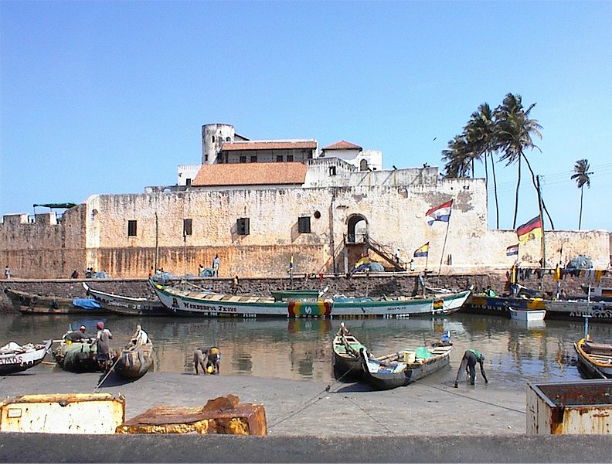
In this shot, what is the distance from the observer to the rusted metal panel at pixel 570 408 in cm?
415

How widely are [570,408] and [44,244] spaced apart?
127ft

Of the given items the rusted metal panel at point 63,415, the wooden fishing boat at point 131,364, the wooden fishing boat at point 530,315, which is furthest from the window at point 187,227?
the rusted metal panel at point 63,415

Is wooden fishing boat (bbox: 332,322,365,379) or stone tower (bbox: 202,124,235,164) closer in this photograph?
wooden fishing boat (bbox: 332,322,365,379)

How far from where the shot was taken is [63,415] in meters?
4.90

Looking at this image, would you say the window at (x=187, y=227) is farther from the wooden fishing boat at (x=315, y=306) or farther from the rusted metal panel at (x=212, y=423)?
the rusted metal panel at (x=212, y=423)

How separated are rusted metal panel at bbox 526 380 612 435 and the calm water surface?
10.1 metres

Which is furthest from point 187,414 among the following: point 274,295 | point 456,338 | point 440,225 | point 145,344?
point 440,225

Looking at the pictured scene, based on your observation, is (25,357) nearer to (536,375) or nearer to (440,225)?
(536,375)

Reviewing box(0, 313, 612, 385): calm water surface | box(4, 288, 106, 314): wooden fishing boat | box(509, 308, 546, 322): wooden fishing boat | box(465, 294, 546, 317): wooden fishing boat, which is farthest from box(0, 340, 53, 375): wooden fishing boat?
box(465, 294, 546, 317): wooden fishing boat

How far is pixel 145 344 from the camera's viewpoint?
15820 millimetres

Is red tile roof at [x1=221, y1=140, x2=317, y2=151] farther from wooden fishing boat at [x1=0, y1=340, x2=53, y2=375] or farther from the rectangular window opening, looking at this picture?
wooden fishing boat at [x1=0, y1=340, x2=53, y2=375]

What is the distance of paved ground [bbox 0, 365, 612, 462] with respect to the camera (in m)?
2.59

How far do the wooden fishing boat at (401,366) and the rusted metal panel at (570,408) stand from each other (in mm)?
8349

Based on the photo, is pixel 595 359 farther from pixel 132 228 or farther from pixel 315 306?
pixel 132 228
